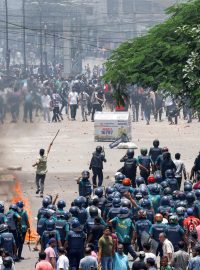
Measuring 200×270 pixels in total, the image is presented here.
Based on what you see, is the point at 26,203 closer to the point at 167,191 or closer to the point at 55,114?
the point at 167,191

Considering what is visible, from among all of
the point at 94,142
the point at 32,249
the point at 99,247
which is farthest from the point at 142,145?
the point at 99,247

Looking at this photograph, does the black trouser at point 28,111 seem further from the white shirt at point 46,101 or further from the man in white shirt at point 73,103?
the man in white shirt at point 73,103

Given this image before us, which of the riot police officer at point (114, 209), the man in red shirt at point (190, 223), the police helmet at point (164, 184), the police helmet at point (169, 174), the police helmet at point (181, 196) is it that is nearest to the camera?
the man in red shirt at point (190, 223)

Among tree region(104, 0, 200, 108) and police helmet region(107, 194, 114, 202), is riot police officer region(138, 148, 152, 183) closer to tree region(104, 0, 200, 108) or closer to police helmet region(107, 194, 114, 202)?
tree region(104, 0, 200, 108)

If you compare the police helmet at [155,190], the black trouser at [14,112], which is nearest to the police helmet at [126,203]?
the police helmet at [155,190]

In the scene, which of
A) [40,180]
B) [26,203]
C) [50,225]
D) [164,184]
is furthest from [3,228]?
[40,180]

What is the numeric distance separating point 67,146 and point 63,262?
22.5m

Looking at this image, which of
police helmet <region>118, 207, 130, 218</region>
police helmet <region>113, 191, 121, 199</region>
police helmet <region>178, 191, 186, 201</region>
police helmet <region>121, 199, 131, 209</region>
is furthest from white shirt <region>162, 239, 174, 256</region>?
police helmet <region>178, 191, 186, 201</region>

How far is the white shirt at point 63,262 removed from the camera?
24.5 m

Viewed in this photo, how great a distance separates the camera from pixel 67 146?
154 ft

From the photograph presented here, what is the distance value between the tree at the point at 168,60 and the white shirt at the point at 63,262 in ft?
31.1

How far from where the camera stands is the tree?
111ft

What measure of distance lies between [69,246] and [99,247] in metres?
0.79

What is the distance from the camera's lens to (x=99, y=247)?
2558cm
